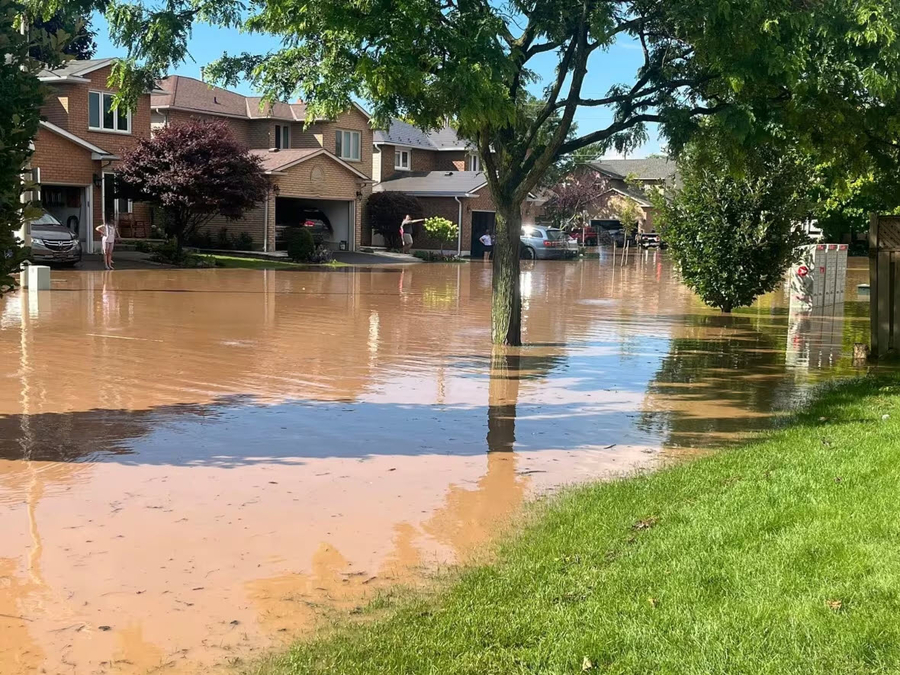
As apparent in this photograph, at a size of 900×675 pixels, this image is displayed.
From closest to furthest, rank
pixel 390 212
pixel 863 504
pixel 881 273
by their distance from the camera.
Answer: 1. pixel 863 504
2. pixel 881 273
3. pixel 390 212

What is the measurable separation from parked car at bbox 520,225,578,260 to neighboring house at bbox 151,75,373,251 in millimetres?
8070

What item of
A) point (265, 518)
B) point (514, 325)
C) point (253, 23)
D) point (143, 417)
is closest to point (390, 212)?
point (514, 325)

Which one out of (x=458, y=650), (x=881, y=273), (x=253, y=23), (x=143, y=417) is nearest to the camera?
(x=458, y=650)

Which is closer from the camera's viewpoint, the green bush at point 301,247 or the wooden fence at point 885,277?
the wooden fence at point 885,277

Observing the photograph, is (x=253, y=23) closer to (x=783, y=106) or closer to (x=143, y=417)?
(x=143, y=417)

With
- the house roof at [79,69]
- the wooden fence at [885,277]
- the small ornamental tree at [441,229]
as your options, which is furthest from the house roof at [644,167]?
the wooden fence at [885,277]

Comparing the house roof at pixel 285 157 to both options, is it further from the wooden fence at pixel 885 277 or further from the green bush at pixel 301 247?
the wooden fence at pixel 885 277

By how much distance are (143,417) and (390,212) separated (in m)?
38.2

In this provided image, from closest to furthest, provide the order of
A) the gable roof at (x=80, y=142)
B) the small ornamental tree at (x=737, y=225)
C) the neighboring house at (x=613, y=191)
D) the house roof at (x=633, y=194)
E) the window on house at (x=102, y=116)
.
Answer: the small ornamental tree at (x=737, y=225), the gable roof at (x=80, y=142), the window on house at (x=102, y=116), the neighboring house at (x=613, y=191), the house roof at (x=633, y=194)

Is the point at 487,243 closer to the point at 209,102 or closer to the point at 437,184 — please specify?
the point at 437,184

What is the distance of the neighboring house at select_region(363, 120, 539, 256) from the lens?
1930 inches

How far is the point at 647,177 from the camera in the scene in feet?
261

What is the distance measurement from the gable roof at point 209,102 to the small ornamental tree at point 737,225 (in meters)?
25.3

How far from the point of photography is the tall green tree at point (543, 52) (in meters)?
10.6
